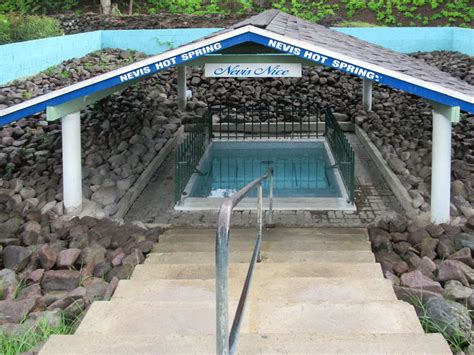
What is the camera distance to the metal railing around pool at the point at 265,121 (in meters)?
15.0

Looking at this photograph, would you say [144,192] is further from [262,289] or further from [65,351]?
[65,351]

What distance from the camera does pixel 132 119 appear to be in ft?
45.4

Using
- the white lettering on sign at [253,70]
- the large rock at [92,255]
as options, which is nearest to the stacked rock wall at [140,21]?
the white lettering on sign at [253,70]

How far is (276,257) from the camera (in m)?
6.09

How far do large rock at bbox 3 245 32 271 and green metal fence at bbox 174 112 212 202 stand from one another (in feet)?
11.2

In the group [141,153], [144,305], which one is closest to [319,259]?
[144,305]

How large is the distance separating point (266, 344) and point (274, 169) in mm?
10008

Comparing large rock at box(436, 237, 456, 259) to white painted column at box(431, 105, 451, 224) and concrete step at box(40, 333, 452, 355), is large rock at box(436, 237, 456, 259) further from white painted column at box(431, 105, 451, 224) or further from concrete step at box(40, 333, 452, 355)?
concrete step at box(40, 333, 452, 355)

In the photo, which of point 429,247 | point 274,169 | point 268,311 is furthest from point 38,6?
point 268,311

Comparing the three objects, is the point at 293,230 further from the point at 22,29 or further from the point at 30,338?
the point at 22,29

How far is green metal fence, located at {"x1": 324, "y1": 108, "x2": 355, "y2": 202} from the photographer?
9414mm

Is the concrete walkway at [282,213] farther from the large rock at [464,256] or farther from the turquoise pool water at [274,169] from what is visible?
the large rock at [464,256]

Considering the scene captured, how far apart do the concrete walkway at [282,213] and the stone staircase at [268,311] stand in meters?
2.46

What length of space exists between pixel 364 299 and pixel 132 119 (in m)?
10.3
